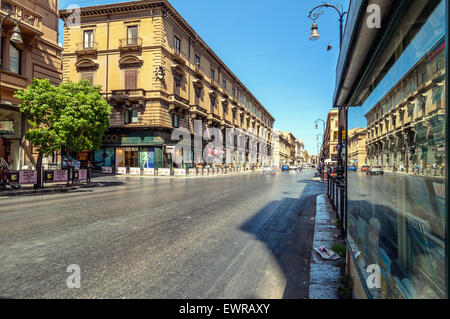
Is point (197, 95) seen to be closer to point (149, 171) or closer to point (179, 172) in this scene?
point (179, 172)

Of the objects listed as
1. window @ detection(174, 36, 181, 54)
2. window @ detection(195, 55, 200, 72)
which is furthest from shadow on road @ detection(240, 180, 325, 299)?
window @ detection(195, 55, 200, 72)

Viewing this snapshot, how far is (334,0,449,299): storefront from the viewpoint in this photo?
3.31 ft

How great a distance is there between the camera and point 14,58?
16250mm

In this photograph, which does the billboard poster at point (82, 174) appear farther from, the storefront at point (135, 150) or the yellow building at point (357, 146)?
the yellow building at point (357, 146)

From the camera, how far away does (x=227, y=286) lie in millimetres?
2885

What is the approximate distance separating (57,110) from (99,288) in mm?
13672

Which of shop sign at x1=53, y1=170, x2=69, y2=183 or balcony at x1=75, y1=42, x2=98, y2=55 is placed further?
balcony at x1=75, y1=42, x2=98, y2=55

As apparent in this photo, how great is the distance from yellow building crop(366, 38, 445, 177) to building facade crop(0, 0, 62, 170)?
66.1ft

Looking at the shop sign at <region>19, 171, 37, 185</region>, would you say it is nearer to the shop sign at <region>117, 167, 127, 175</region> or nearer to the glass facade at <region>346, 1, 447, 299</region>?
the shop sign at <region>117, 167, 127, 175</region>

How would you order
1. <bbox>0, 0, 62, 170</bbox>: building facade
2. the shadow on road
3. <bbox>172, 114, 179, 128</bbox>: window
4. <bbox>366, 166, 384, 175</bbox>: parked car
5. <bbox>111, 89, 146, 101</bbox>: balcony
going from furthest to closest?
<bbox>172, 114, 179, 128</bbox>: window < <bbox>111, 89, 146, 101</bbox>: balcony < <bbox>0, 0, 62, 170</bbox>: building facade < the shadow on road < <bbox>366, 166, 384, 175</bbox>: parked car

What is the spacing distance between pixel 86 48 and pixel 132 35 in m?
6.11

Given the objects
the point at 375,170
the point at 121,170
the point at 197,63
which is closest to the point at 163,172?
the point at 121,170

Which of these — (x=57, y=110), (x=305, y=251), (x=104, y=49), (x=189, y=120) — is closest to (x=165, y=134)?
(x=189, y=120)
